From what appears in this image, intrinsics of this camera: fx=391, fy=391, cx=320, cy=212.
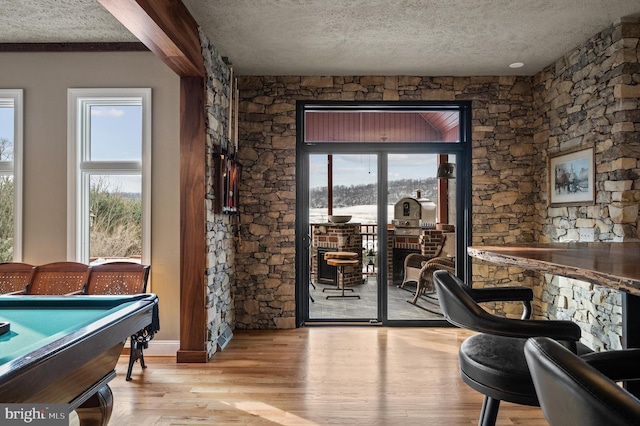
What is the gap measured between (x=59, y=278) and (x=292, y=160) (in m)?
2.53

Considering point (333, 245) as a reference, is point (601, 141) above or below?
above

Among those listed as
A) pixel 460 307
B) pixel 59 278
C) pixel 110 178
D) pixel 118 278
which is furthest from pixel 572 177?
pixel 59 278

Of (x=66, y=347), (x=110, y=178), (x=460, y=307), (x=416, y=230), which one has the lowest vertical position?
(x=66, y=347)

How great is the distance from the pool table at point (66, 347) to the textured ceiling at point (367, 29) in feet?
7.47

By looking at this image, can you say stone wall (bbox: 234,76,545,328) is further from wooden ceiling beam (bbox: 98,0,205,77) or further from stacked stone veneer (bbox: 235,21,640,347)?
wooden ceiling beam (bbox: 98,0,205,77)

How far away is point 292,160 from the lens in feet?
14.7

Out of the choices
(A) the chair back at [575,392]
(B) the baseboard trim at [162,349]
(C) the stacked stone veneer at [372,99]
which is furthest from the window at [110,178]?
(A) the chair back at [575,392]

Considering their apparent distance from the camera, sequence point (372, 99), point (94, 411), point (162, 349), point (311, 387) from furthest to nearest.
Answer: point (372, 99) < point (162, 349) < point (311, 387) < point (94, 411)

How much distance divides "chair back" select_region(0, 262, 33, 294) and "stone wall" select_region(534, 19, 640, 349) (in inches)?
194

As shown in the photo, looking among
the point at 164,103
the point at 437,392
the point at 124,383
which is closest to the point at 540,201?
the point at 437,392

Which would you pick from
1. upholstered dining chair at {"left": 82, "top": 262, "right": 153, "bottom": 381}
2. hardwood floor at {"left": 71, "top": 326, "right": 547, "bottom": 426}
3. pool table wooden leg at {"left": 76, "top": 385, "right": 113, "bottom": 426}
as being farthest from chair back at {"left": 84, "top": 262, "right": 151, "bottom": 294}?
pool table wooden leg at {"left": 76, "top": 385, "right": 113, "bottom": 426}

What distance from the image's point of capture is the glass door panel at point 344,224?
463 centimetres

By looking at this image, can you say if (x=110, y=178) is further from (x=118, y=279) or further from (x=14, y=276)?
(x=14, y=276)

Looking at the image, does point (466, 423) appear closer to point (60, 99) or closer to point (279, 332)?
point (279, 332)
